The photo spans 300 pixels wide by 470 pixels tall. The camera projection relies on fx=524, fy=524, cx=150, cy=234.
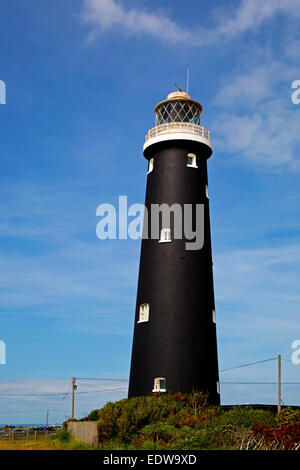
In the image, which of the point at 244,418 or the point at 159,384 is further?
the point at 159,384

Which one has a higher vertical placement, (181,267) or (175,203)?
(175,203)

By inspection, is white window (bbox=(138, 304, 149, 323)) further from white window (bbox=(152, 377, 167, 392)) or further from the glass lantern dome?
the glass lantern dome

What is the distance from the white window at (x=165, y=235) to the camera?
3010 cm

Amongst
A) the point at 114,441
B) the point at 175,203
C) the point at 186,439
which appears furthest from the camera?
the point at 175,203

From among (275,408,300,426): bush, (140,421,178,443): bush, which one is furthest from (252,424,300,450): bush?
(140,421,178,443): bush

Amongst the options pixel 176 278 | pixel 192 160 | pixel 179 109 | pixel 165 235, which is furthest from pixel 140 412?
pixel 179 109

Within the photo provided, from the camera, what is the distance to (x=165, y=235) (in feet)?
99.5

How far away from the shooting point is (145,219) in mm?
32000

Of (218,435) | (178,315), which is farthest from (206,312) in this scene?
(218,435)

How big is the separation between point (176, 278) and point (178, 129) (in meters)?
9.06

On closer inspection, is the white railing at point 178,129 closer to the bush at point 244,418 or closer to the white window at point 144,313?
the white window at point 144,313

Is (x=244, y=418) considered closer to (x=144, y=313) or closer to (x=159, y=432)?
(x=159, y=432)
